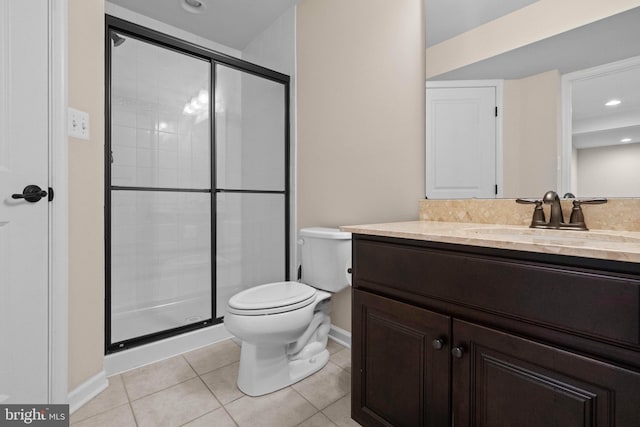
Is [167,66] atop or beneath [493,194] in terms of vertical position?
atop

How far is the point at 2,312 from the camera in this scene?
1072mm

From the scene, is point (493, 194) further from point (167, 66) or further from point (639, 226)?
point (167, 66)

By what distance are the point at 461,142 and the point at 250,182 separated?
6.19ft

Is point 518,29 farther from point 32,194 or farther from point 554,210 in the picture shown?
point 32,194

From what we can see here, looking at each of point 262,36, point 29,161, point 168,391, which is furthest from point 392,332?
point 262,36

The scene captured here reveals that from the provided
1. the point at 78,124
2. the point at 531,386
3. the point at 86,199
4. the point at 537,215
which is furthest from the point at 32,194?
the point at 537,215

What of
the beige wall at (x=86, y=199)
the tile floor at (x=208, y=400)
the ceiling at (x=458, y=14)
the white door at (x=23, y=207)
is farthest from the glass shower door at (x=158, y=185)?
the ceiling at (x=458, y=14)

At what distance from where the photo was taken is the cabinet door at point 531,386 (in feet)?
2.09

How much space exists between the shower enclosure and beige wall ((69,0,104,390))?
27.6 inches

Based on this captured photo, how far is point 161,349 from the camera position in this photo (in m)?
1.80

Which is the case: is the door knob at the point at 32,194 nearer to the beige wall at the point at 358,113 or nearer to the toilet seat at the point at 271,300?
the toilet seat at the point at 271,300

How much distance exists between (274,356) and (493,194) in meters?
1.30

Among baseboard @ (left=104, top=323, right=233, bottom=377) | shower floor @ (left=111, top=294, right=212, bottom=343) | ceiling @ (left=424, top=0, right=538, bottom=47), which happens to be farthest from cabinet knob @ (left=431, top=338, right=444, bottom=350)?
shower floor @ (left=111, top=294, right=212, bottom=343)

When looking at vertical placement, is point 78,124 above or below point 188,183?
above
